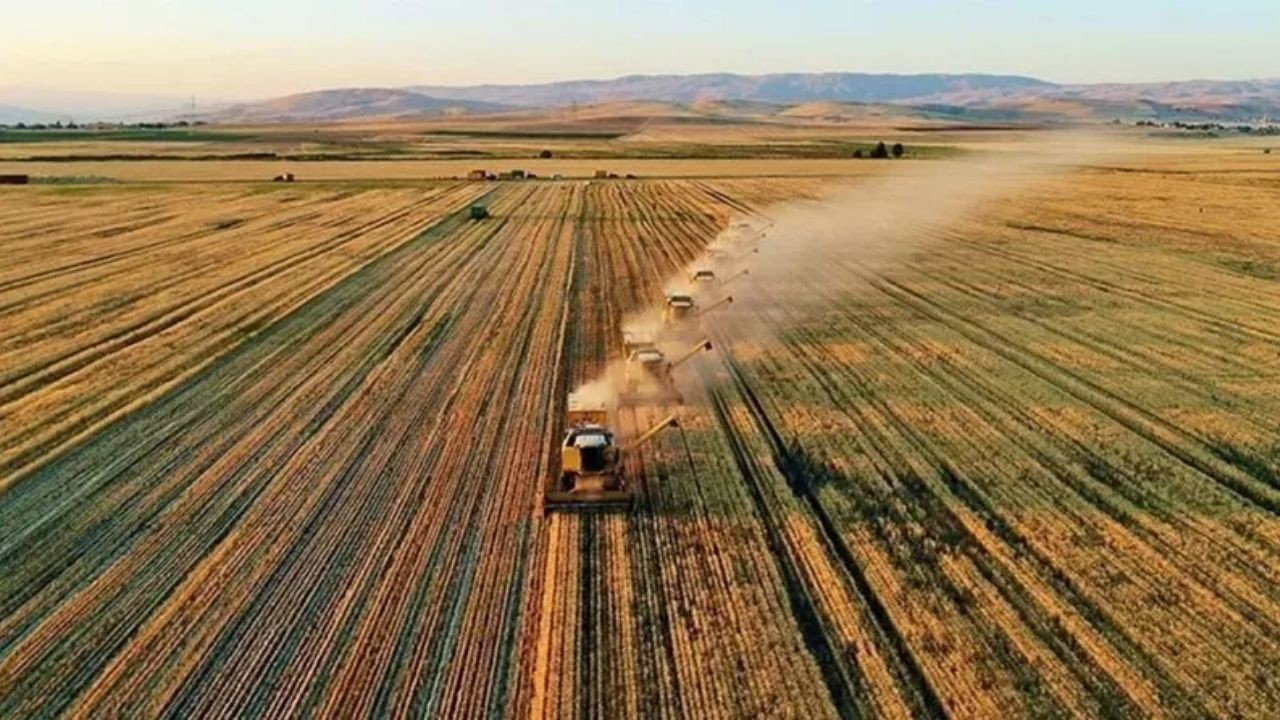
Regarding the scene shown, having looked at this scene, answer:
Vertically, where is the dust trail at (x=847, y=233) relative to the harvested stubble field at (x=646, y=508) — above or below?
above

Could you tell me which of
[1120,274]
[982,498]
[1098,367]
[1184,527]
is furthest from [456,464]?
[1120,274]

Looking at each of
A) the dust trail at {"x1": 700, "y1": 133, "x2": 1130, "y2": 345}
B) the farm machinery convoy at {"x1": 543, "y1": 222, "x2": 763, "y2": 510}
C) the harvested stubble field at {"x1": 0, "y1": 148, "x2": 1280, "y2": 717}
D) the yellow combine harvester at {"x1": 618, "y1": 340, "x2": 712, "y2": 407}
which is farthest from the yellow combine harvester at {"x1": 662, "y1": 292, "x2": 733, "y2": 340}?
the yellow combine harvester at {"x1": 618, "y1": 340, "x2": 712, "y2": 407}

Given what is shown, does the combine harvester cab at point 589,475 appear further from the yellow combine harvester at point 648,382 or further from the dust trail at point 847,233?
the dust trail at point 847,233

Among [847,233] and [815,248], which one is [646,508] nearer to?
[815,248]

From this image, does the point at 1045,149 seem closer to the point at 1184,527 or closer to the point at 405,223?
the point at 405,223

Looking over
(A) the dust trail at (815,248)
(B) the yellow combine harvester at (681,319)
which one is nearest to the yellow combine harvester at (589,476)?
(A) the dust trail at (815,248)

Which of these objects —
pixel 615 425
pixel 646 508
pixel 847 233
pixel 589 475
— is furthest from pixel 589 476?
pixel 847 233
